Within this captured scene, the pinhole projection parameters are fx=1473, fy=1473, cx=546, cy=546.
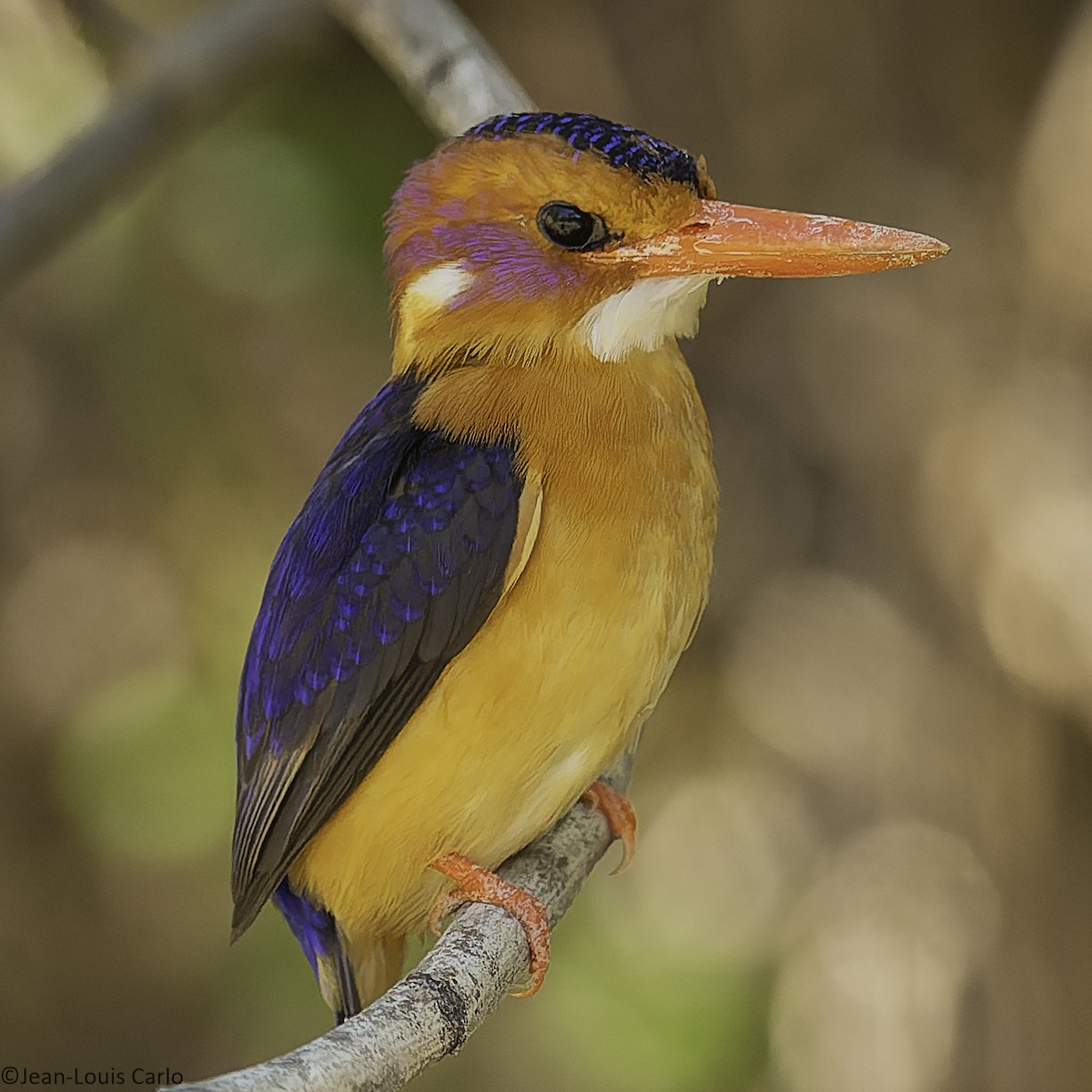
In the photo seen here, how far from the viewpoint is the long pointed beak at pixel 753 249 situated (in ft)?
4.87

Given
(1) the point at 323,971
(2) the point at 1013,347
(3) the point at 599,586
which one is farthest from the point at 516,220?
(2) the point at 1013,347

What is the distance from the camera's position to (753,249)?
149cm

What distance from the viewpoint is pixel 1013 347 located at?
2.70 meters

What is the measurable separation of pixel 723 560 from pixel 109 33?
1540mm

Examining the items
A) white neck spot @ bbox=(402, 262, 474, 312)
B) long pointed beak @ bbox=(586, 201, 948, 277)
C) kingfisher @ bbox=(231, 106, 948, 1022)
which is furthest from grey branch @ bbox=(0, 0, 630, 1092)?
long pointed beak @ bbox=(586, 201, 948, 277)

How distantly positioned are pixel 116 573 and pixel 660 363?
6.14 ft

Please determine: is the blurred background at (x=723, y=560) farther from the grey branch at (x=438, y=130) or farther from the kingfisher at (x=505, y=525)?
the kingfisher at (x=505, y=525)

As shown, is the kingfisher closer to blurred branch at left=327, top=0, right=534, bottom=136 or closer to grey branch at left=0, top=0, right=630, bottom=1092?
grey branch at left=0, top=0, right=630, bottom=1092

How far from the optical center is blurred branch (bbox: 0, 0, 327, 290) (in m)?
2.29

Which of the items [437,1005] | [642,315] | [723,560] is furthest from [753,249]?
[723,560]

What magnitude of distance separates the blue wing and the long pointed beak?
0.25 m

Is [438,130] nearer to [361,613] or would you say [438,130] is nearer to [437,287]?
[437,287]

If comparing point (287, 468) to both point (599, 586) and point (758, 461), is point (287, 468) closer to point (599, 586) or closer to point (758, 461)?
point (758, 461)

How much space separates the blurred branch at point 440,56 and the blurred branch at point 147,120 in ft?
1.79
